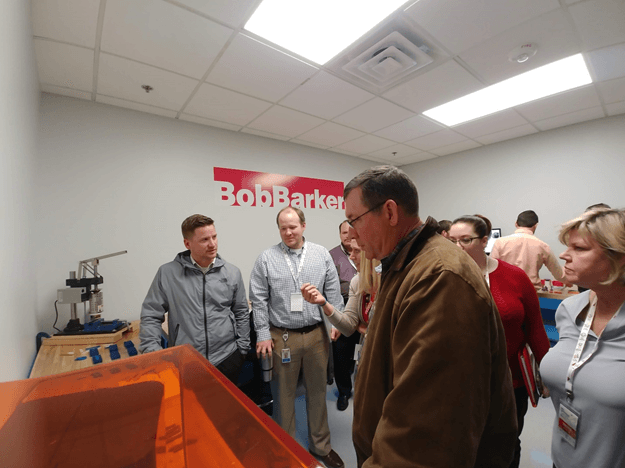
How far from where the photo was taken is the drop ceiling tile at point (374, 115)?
3209 millimetres

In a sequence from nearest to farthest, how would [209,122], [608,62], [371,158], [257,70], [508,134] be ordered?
[257,70], [608,62], [209,122], [508,134], [371,158]

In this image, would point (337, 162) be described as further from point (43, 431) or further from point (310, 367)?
point (43, 431)

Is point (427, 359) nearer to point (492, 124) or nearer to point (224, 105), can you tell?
point (224, 105)

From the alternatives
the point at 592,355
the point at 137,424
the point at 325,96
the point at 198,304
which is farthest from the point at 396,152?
the point at 137,424

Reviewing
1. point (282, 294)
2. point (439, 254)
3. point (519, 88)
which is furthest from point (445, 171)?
point (439, 254)

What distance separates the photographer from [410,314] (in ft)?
2.34

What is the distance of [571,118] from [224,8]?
4418mm

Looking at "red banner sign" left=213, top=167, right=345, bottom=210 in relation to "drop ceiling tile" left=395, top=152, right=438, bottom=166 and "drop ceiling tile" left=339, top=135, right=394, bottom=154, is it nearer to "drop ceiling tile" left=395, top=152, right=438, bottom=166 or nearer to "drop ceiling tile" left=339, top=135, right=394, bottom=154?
"drop ceiling tile" left=339, top=135, right=394, bottom=154

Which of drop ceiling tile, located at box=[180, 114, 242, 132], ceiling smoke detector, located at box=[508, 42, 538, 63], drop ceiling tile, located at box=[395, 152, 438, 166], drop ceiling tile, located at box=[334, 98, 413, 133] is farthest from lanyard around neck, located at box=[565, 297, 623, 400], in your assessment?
drop ceiling tile, located at box=[395, 152, 438, 166]

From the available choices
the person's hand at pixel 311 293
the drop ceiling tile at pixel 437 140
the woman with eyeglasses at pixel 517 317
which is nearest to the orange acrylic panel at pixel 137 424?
the person's hand at pixel 311 293

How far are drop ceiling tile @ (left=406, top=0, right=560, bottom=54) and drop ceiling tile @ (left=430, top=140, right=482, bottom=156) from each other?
2867 millimetres

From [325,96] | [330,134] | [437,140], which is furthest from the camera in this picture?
[437,140]

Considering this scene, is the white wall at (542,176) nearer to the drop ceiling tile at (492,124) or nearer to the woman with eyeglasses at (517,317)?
the drop ceiling tile at (492,124)

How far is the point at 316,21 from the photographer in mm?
1938
